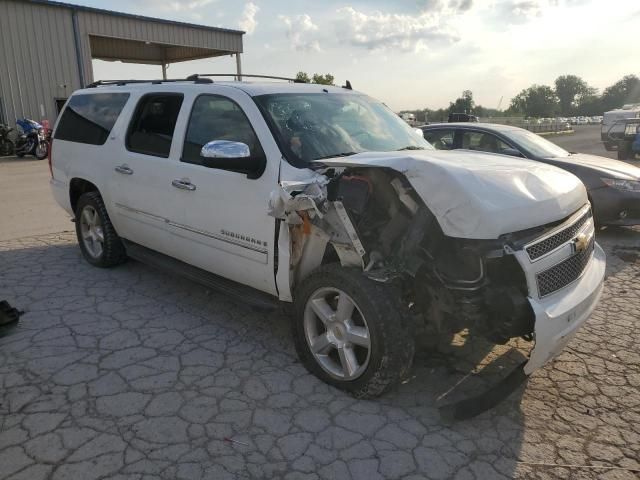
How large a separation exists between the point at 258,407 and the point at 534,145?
6.13 metres

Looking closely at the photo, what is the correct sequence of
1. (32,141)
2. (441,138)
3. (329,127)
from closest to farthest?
(329,127), (441,138), (32,141)

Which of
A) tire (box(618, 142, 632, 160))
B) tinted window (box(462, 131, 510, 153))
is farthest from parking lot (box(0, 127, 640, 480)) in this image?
tire (box(618, 142, 632, 160))

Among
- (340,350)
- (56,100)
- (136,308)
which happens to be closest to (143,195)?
(136,308)

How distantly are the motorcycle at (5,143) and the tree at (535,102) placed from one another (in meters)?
93.6

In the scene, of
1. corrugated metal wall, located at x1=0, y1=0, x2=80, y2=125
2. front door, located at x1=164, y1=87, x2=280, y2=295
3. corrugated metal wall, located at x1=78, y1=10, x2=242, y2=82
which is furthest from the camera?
corrugated metal wall, located at x1=78, y1=10, x2=242, y2=82

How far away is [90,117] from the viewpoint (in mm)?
5480

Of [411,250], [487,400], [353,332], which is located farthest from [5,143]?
[487,400]

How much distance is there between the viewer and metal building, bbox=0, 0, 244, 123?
63.2 ft

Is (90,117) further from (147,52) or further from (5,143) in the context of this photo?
(147,52)

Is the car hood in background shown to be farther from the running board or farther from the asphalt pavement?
the asphalt pavement

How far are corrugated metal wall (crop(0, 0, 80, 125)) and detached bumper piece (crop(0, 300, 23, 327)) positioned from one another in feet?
60.8

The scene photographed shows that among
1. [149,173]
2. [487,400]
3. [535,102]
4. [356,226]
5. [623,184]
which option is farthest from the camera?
[535,102]

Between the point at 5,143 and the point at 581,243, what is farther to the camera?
the point at 5,143

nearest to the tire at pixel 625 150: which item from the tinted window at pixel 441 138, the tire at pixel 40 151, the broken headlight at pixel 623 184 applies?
the broken headlight at pixel 623 184
